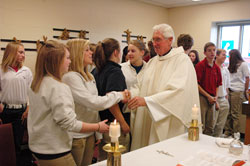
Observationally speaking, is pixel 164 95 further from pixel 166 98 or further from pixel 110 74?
pixel 110 74

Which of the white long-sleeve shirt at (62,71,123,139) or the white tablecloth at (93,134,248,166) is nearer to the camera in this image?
the white tablecloth at (93,134,248,166)

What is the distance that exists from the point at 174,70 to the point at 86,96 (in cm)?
89

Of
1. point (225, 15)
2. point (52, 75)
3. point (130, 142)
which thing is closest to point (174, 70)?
point (130, 142)

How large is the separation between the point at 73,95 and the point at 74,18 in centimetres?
328

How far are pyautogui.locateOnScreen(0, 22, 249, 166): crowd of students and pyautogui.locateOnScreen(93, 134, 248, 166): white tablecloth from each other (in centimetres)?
38

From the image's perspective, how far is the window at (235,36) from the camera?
18.6 ft

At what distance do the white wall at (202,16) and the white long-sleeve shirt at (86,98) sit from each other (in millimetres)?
4562

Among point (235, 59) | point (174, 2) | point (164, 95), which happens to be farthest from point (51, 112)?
point (174, 2)

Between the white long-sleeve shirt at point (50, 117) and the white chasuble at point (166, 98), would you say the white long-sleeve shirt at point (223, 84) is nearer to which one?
the white chasuble at point (166, 98)

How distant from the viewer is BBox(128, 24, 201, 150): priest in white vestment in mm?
2088

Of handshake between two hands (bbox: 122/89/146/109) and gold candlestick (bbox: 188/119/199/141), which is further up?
handshake between two hands (bbox: 122/89/146/109)

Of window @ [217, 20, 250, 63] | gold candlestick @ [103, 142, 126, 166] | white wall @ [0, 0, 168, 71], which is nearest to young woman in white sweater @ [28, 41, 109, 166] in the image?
gold candlestick @ [103, 142, 126, 166]

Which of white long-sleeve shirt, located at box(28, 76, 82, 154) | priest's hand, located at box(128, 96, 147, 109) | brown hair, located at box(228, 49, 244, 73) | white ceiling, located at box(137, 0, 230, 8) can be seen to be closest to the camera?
white long-sleeve shirt, located at box(28, 76, 82, 154)

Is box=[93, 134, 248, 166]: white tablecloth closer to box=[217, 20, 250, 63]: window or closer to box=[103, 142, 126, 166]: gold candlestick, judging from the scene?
box=[103, 142, 126, 166]: gold candlestick
